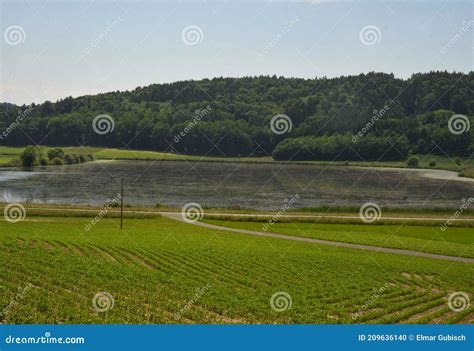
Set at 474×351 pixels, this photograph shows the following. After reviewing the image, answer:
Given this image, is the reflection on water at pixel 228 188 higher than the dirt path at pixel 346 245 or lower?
higher

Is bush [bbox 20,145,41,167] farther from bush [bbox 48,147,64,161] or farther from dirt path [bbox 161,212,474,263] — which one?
dirt path [bbox 161,212,474,263]

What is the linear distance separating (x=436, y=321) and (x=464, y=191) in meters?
103

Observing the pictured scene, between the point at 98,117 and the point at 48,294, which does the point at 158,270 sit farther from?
the point at 98,117

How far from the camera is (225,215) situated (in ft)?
220

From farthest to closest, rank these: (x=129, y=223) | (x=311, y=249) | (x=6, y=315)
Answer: (x=129, y=223)
(x=311, y=249)
(x=6, y=315)

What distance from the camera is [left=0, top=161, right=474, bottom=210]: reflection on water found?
294 feet

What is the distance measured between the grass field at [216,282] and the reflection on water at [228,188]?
4621cm

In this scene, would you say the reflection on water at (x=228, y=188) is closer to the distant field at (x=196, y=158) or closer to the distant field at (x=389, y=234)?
the distant field at (x=196, y=158)

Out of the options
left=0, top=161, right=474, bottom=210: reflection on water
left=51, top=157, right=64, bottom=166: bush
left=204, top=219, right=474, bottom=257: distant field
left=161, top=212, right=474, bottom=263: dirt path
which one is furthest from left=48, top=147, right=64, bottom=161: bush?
left=161, top=212, right=474, bottom=263: dirt path

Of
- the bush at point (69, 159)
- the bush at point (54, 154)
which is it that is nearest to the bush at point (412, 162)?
the bush at point (69, 159)

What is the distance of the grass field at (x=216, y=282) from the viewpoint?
64.8ft

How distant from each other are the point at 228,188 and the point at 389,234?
58.9m

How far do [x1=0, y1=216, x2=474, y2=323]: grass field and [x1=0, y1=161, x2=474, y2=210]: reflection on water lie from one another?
152 feet

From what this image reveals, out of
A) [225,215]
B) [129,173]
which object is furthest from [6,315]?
[129,173]
